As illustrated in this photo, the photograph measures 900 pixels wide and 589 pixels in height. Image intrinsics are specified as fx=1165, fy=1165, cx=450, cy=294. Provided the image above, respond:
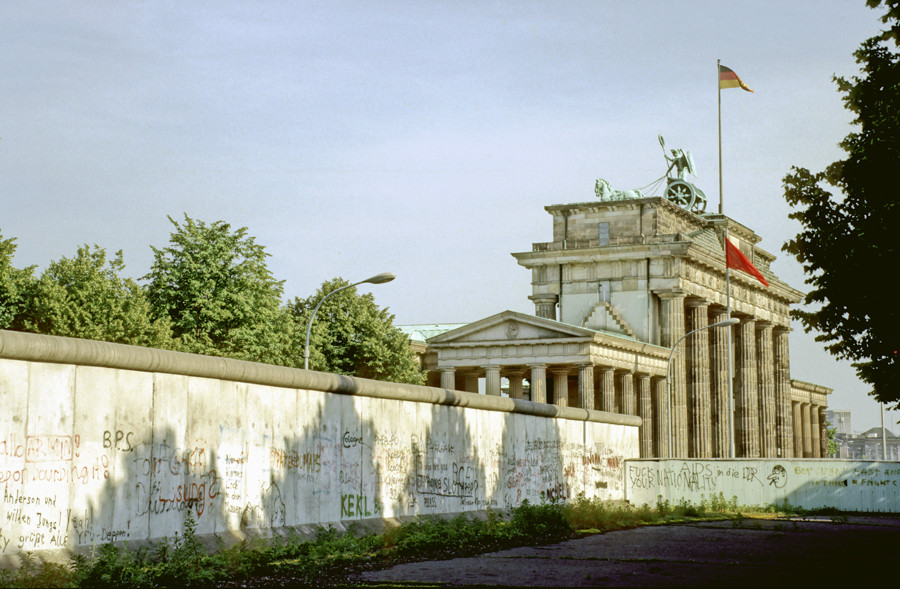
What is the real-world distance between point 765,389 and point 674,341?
852 inches

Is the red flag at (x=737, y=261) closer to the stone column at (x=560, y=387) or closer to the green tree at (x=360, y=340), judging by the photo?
the stone column at (x=560, y=387)

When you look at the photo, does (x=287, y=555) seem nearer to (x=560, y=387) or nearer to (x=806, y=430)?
(x=560, y=387)

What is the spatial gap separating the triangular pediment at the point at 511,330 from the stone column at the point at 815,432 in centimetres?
6221

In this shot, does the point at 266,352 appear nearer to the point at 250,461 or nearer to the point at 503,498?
the point at 503,498

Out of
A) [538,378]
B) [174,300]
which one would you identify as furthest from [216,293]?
[538,378]

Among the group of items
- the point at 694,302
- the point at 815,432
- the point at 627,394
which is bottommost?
the point at 815,432

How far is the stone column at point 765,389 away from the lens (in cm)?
9356

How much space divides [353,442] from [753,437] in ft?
230

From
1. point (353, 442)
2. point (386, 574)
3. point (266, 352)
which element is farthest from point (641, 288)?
point (386, 574)

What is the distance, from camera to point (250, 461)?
19141 mm

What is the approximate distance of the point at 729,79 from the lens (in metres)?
80.5

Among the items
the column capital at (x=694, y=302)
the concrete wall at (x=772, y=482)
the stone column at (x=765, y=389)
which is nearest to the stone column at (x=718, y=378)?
the column capital at (x=694, y=302)

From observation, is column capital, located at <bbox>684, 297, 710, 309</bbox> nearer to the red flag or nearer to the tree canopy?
the red flag

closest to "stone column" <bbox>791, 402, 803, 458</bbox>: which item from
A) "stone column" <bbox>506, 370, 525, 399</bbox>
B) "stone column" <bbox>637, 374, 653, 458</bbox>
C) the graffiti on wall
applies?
"stone column" <bbox>637, 374, 653, 458</bbox>
